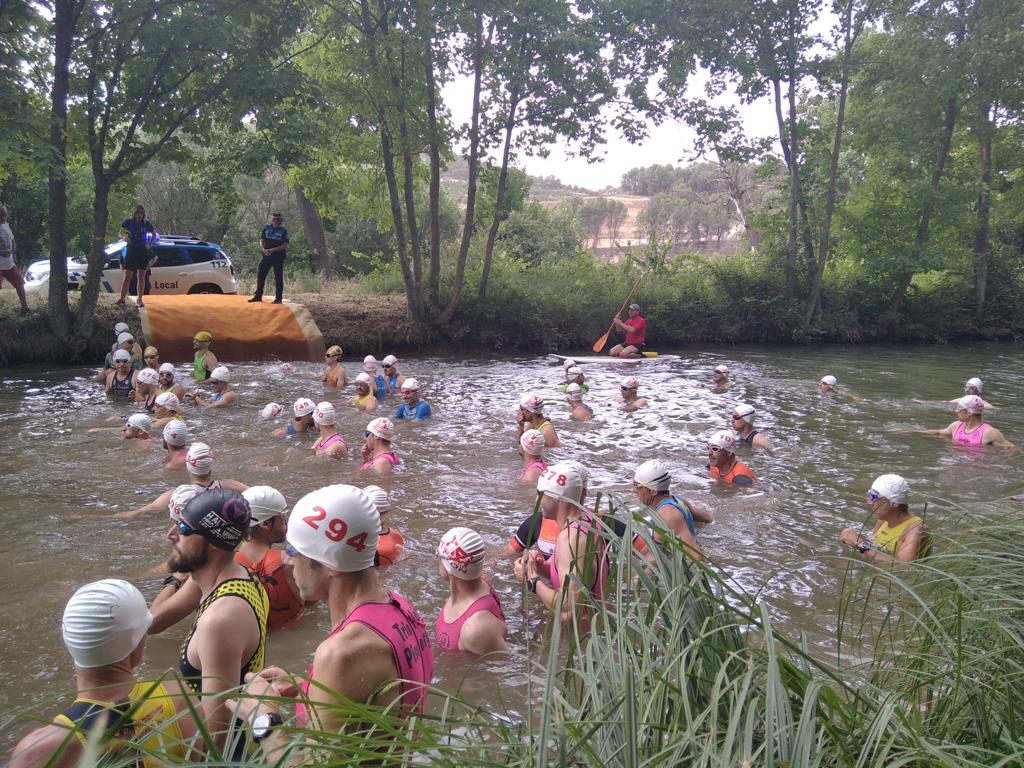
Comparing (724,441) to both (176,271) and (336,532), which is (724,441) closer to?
(336,532)

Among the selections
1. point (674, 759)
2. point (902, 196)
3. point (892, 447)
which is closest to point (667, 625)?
point (674, 759)

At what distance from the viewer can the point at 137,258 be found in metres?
16.8

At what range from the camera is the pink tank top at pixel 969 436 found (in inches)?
428

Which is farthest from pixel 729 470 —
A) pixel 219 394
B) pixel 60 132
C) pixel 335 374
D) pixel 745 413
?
pixel 60 132

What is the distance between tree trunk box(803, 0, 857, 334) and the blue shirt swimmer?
17793mm

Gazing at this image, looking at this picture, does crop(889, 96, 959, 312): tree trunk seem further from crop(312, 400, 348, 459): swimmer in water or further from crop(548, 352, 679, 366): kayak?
crop(312, 400, 348, 459): swimmer in water

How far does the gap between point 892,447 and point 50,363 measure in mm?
16882

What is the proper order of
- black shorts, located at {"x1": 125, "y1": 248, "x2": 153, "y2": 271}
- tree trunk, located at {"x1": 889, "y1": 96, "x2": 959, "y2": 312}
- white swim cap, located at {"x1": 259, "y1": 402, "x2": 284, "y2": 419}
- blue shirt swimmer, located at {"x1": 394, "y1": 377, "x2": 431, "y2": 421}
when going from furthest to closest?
tree trunk, located at {"x1": 889, "y1": 96, "x2": 959, "y2": 312} < black shorts, located at {"x1": 125, "y1": 248, "x2": 153, "y2": 271} < blue shirt swimmer, located at {"x1": 394, "y1": 377, "x2": 431, "y2": 421} < white swim cap, located at {"x1": 259, "y1": 402, "x2": 284, "y2": 419}

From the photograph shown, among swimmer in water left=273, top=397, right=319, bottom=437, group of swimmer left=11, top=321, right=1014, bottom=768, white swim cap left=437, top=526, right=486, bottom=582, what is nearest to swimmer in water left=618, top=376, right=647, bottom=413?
swimmer in water left=273, top=397, right=319, bottom=437

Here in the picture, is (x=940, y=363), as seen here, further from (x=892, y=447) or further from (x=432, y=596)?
(x=432, y=596)

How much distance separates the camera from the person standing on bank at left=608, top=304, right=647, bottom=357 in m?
21.2

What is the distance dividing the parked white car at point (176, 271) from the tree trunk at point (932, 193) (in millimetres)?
22186

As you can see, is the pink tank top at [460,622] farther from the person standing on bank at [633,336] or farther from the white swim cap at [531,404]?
the person standing on bank at [633,336]

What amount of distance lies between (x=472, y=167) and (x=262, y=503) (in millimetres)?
18091
